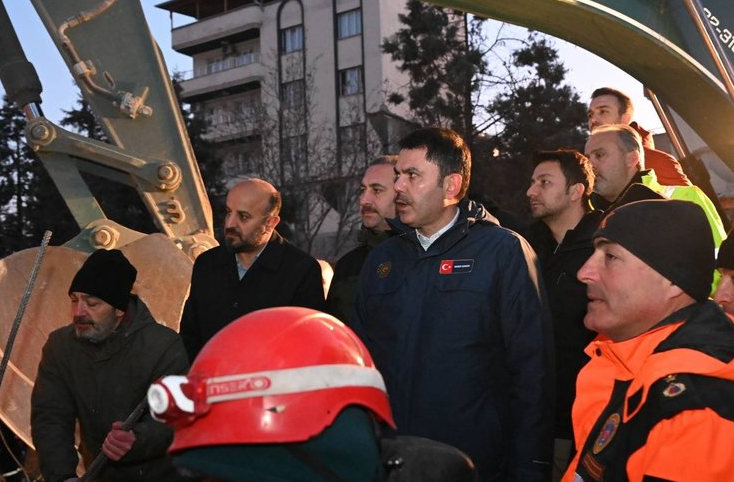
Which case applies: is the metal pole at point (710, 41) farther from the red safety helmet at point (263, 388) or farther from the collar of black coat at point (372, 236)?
the red safety helmet at point (263, 388)

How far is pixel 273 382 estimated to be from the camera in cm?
171

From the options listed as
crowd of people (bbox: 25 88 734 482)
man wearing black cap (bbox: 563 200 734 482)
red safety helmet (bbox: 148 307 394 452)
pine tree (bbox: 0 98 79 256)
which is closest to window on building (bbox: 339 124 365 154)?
pine tree (bbox: 0 98 79 256)

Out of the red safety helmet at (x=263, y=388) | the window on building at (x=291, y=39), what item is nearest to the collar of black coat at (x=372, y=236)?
the red safety helmet at (x=263, y=388)

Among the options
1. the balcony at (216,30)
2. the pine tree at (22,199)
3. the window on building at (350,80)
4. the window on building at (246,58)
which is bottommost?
the pine tree at (22,199)

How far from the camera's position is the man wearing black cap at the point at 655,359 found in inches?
83.3

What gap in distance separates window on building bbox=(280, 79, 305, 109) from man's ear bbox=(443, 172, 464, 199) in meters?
24.8

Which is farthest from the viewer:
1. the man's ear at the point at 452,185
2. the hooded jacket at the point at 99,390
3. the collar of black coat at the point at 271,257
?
the collar of black coat at the point at 271,257

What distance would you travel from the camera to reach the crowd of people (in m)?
1.74

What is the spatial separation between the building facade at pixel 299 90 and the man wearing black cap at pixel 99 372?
21.0m

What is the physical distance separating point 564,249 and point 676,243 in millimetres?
1962

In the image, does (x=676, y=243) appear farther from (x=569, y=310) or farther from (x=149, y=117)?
(x=149, y=117)

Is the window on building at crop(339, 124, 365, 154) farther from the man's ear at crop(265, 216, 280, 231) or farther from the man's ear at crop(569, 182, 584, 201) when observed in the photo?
the man's ear at crop(569, 182, 584, 201)

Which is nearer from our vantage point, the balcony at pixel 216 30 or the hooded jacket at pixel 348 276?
the hooded jacket at pixel 348 276

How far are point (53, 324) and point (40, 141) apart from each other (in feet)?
4.61
